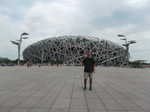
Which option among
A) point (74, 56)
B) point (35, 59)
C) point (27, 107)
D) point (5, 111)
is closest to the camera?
point (5, 111)

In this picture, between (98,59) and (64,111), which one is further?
(98,59)

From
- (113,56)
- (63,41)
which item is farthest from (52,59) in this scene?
(113,56)

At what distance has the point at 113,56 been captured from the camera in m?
99.1

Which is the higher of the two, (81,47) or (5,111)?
(81,47)

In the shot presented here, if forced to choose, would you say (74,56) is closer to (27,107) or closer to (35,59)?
(35,59)

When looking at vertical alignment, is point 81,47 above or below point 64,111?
above

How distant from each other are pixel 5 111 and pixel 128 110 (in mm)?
2977

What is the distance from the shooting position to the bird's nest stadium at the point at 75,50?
94.9 metres

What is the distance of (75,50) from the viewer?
9594 centimetres

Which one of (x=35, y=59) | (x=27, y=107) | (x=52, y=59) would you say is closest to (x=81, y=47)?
Result: (x=52, y=59)

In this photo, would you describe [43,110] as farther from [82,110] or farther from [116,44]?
[116,44]

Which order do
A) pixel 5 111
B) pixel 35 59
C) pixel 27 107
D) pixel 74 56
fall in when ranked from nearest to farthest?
pixel 5 111
pixel 27 107
pixel 74 56
pixel 35 59

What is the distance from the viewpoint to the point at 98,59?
9706 cm

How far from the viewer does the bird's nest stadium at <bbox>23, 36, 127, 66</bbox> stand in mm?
94938
